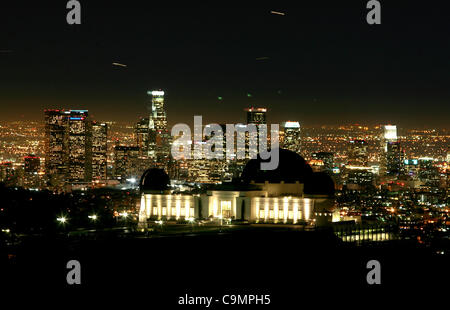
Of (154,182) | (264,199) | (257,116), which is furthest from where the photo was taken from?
(257,116)

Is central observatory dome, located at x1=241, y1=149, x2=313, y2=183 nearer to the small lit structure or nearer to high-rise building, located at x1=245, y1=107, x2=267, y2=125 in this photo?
the small lit structure

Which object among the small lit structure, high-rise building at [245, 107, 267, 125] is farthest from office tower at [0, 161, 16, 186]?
the small lit structure

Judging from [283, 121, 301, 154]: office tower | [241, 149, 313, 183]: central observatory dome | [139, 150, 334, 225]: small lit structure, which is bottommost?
[139, 150, 334, 225]: small lit structure

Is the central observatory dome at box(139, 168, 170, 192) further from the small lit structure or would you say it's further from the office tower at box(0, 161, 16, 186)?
the office tower at box(0, 161, 16, 186)

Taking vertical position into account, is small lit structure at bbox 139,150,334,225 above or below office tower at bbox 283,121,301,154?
below

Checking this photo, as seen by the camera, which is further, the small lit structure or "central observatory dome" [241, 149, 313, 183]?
"central observatory dome" [241, 149, 313, 183]

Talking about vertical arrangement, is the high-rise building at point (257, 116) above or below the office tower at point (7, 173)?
above

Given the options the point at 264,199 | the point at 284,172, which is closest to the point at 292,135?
the point at 284,172

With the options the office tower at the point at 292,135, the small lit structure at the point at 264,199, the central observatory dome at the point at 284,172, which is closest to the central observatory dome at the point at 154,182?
the small lit structure at the point at 264,199

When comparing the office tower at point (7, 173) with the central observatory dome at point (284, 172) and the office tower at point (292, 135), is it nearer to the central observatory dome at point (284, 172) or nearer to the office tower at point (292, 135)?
the office tower at point (292, 135)

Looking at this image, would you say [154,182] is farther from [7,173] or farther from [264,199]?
[7,173]

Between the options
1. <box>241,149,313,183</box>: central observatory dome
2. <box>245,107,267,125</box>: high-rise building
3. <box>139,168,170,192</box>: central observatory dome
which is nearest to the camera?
<box>241,149,313,183</box>: central observatory dome

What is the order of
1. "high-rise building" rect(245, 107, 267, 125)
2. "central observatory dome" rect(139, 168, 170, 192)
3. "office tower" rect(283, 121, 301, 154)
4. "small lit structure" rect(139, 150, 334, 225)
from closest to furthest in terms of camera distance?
1. "small lit structure" rect(139, 150, 334, 225)
2. "central observatory dome" rect(139, 168, 170, 192)
3. "high-rise building" rect(245, 107, 267, 125)
4. "office tower" rect(283, 121, 301, 154)
